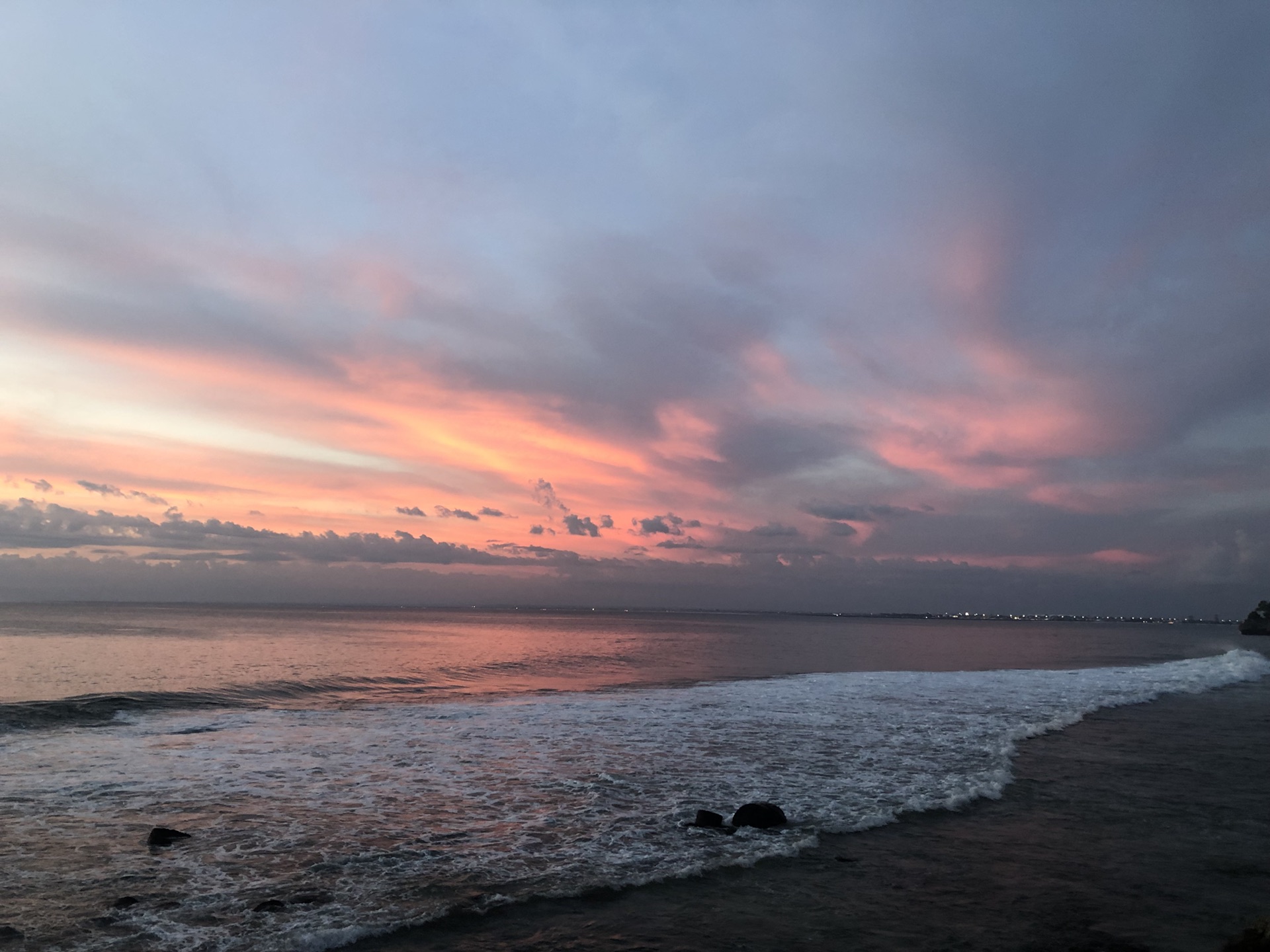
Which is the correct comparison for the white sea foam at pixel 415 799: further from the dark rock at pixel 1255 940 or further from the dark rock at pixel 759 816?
the dark rock at pixel 1255 940

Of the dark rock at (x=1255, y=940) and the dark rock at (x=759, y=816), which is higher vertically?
the dark rock at (x=1255, y=940)

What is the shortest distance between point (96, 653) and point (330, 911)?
184ft

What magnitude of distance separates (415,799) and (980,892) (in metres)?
11.0

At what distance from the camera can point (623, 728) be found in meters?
24.7

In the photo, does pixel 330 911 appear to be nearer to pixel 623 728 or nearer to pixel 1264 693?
pixel 623 728

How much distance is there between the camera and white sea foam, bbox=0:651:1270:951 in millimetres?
10109

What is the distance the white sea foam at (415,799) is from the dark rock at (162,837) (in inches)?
9.5

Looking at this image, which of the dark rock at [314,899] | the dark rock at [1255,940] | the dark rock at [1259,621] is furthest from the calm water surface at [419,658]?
the dark rock at [1259,621]

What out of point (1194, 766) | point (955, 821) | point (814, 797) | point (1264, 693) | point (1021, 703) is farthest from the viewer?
point (1264, 693)

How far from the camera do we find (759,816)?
547 inches

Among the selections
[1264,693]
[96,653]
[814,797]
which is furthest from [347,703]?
[1264,693]

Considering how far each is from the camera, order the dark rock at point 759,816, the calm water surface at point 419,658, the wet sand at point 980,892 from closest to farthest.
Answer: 1. the wet sand at point 980,892
2. the dark rock at point 759,816
3. the calm water surface at point 419,658

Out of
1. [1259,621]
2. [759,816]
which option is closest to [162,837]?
[759,816]

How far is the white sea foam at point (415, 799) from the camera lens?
10109mm
